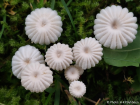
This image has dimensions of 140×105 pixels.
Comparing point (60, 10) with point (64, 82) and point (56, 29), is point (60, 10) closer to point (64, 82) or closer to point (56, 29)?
point (56, 29)

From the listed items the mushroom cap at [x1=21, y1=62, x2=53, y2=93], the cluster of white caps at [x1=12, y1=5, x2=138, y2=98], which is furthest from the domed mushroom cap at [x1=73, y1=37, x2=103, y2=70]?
the mushroom cap at [x1=21, y1=62, x2=53, y2=93]

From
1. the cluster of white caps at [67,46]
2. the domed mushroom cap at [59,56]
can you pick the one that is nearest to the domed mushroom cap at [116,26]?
the cluster of white caps at [67,46]

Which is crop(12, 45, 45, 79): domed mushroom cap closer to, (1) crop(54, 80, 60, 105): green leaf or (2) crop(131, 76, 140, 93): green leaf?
(1) crop(54, 80, 60, 105): green leaf

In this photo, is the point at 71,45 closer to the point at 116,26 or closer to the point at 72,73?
the point at 72,73

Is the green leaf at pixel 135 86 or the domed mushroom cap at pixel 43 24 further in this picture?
the green leaf at pixel 135 86

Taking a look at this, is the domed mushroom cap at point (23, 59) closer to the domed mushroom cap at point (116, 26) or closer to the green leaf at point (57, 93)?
the green leaf at point (57, 93)

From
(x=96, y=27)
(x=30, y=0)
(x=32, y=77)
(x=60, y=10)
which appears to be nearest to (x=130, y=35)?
(x=96, y=27)
